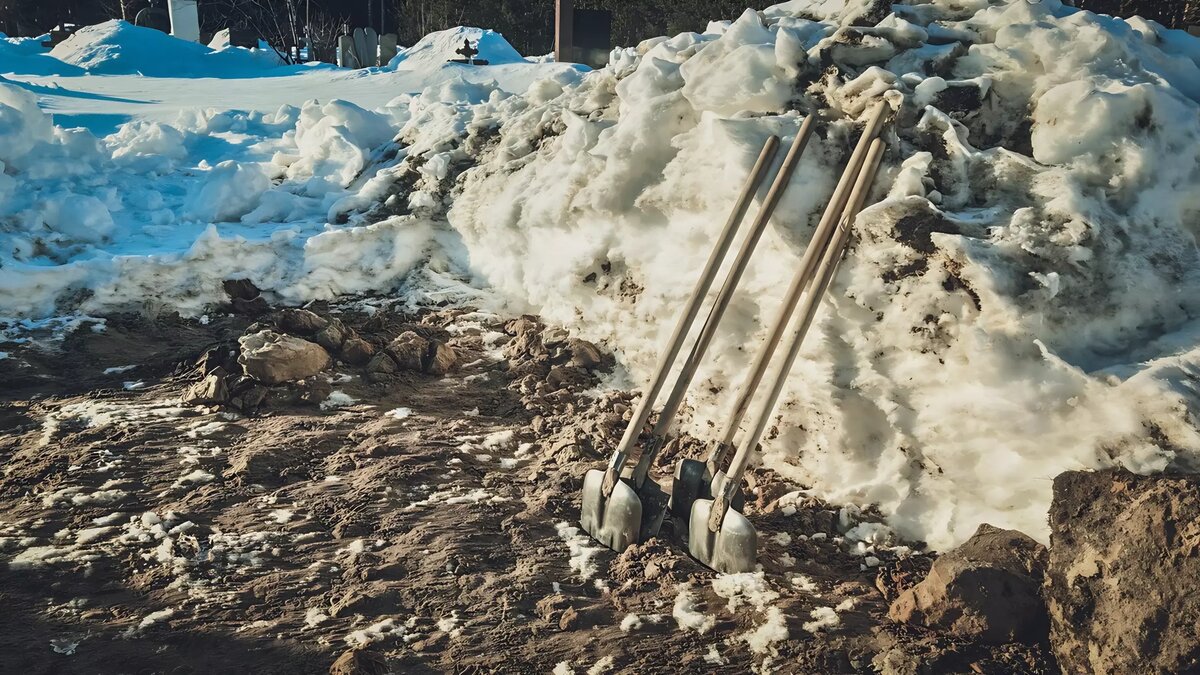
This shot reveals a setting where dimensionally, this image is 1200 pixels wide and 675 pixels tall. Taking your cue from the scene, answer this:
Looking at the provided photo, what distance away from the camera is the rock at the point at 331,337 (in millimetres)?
4461

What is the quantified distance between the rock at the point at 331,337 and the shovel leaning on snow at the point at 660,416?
69.6 inches

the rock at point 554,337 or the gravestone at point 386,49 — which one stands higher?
the rock at point 554,337

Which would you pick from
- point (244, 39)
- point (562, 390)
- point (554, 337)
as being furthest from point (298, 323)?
point (244, 39)

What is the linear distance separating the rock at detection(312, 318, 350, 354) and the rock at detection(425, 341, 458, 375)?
1.58ft

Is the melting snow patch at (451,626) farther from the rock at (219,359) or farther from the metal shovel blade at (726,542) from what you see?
the rock at (219,359)

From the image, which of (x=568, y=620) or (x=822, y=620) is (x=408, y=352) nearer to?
(x=568, y=620)

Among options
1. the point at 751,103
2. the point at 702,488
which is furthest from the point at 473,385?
the point at 751,103

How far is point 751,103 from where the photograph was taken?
400cm

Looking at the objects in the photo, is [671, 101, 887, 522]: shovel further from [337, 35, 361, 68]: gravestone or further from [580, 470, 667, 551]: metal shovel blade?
[337, 35, 361, 68]: gravestone

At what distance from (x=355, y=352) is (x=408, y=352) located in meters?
0.27

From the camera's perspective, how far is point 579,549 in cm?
305

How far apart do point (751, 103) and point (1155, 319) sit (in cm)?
189

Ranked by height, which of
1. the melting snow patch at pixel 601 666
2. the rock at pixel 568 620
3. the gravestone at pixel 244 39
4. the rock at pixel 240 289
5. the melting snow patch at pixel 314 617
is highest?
the melting snow patch at pixel 601 666

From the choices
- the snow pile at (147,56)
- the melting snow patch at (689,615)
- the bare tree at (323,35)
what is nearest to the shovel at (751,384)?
the melting snow patch at (689,615)
